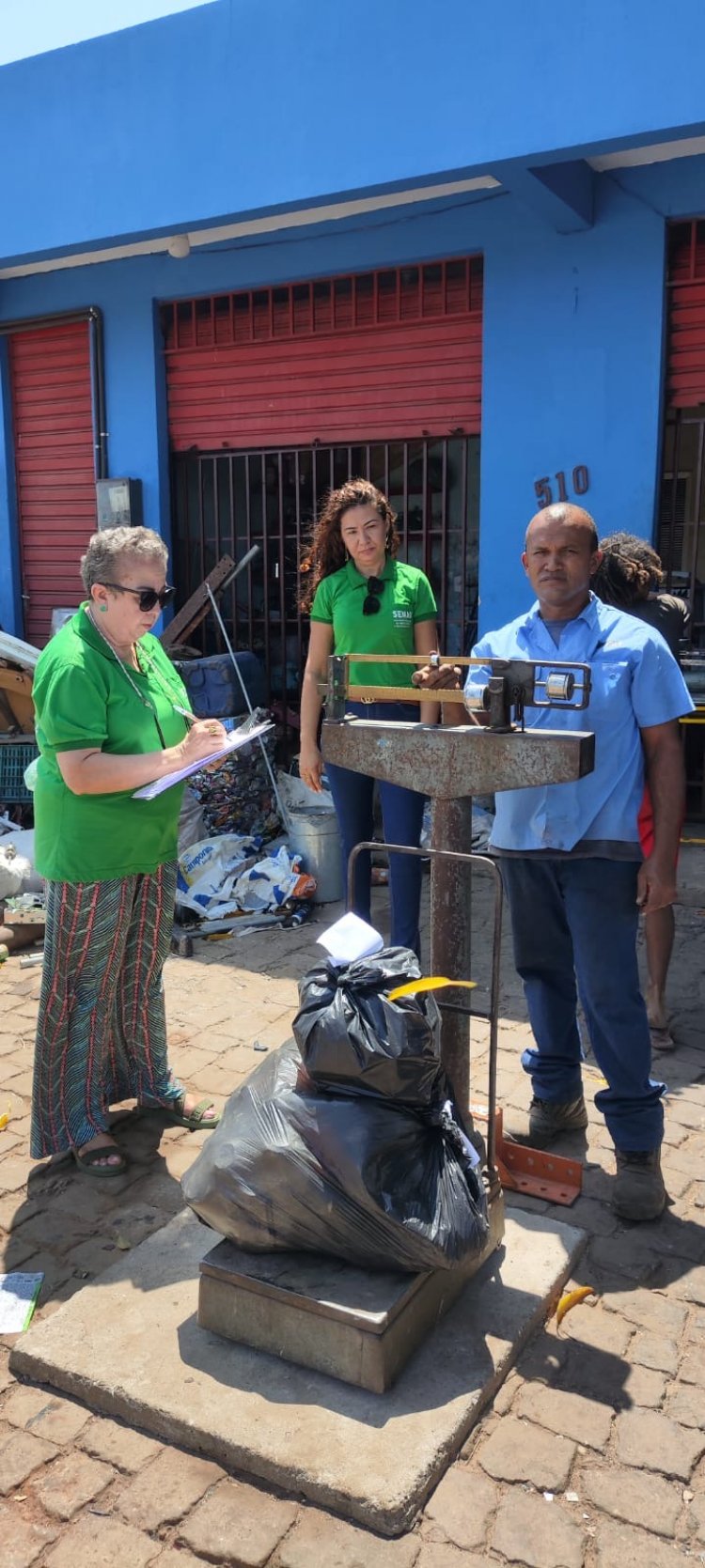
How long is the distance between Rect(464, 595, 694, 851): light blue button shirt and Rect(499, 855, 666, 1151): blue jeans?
0.36ft

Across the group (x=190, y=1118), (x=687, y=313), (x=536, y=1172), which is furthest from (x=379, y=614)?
(x=687, y=313)

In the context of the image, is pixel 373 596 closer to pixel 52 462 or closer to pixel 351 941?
pixel 351 941

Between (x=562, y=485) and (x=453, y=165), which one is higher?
(x=453, y=165)

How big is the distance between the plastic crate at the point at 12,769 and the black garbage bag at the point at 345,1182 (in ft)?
19.2

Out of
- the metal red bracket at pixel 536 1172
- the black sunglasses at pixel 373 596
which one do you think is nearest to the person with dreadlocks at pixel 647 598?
the black sunglasses at pixel 373 596

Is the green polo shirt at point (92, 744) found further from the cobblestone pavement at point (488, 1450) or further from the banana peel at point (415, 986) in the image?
the banana peel at point (415, 986)

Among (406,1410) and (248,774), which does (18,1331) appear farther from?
(248,774)

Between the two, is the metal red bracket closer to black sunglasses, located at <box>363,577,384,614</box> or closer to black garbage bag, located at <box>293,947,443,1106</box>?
black garbage bag, located at <box>293,947,443,1106</box>

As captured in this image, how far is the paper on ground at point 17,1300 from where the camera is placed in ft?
9.07

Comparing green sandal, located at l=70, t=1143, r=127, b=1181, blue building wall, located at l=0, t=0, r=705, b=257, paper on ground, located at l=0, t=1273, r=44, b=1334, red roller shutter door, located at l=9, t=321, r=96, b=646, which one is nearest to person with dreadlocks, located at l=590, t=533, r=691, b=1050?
green sandal, located at l=70, t=1143, r=127, b=1181

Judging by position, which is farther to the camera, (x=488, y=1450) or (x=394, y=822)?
(x=394, y=822)

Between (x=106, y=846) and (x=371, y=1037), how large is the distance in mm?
1211

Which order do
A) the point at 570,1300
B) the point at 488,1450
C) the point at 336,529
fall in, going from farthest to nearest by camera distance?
the point at 336,529, the point at 570,1300, the point at 488,1450

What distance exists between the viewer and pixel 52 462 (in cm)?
930
